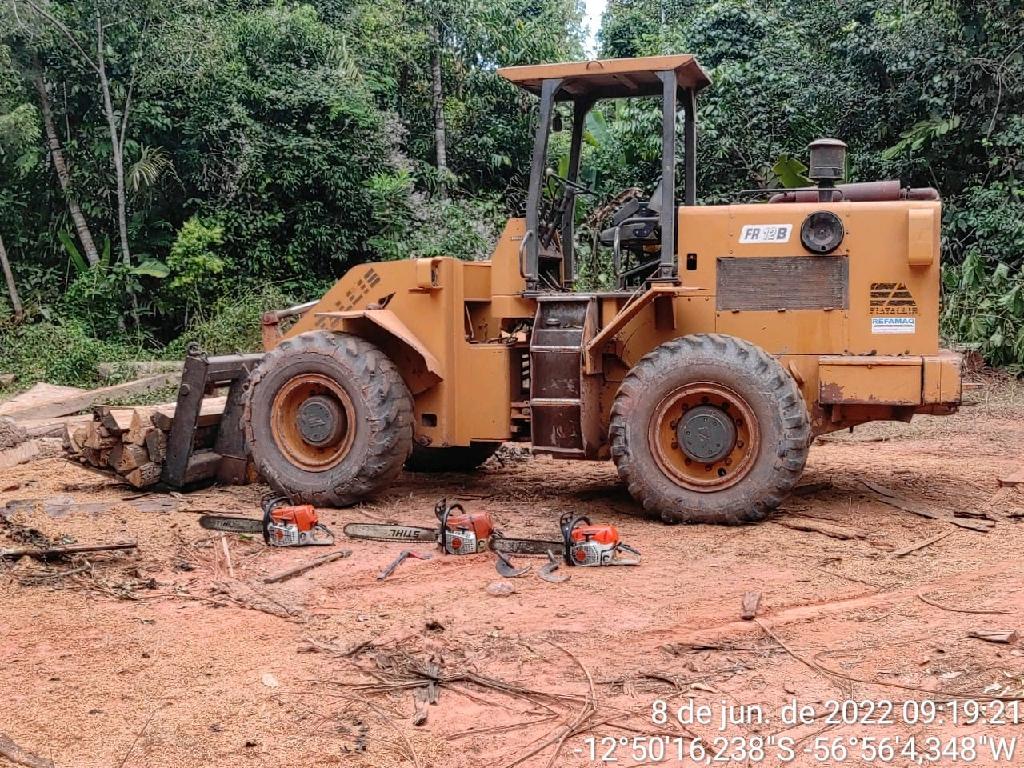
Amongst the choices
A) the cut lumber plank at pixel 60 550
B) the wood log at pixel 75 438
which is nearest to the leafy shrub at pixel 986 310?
the wood log at pixel 75 438

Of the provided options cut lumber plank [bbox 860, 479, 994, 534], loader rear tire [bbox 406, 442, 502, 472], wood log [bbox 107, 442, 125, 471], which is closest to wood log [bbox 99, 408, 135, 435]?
wood log [bbox 107, 442, 125, 471]

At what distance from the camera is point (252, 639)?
16.0 ft

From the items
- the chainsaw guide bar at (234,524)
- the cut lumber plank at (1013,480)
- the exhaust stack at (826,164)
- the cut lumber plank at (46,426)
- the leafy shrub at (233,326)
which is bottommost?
the chainsaw guide bar at (234,524)

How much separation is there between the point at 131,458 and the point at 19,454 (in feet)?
7.59

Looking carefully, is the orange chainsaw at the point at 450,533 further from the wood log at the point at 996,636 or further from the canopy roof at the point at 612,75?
the canopy roof at the point at 612,75

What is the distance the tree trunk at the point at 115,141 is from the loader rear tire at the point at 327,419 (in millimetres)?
9839

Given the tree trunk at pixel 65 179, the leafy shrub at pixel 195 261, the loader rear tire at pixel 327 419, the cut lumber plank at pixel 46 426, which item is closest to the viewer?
the loader rear tire at pixel 327 419

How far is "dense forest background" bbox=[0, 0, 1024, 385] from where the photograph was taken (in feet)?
51.2

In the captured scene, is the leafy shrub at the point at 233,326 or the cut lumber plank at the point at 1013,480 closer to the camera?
the cut lumber plank at the point at 1013,480

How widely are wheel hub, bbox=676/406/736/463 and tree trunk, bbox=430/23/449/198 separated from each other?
12722 millimetres

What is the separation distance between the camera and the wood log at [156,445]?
26.7 feet

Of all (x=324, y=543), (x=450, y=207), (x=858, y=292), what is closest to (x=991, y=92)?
(x=450, y=207)

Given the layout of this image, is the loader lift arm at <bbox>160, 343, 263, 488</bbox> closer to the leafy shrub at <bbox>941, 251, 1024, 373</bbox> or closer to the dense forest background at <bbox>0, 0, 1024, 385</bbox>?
the dense forest background at <bbox>0, 0, 1024, 385</bbox>

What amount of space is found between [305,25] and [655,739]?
619 inches
